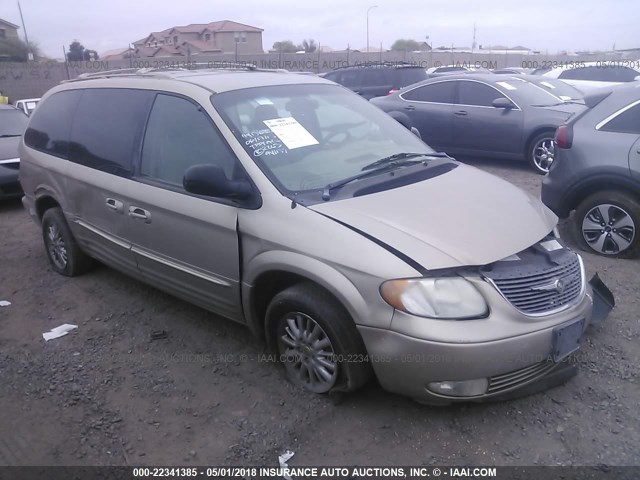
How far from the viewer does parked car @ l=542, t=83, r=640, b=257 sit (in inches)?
196

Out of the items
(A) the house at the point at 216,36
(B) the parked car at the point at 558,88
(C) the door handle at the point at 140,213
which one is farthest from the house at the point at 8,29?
(C) the door handle at the point at 140,213

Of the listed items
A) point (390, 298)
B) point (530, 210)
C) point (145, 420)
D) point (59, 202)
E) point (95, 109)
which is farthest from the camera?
point (59, 202)

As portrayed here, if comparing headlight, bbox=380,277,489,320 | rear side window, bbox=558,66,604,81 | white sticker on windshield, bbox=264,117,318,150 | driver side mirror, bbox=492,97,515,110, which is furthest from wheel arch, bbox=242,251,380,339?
rear side window, bbox=558,66,604,81

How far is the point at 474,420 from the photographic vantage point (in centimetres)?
305

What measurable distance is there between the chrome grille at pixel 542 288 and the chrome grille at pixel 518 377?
0.30 m

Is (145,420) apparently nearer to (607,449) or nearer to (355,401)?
(355,401)

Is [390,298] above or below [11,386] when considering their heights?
above

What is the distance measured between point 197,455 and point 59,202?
304 cm

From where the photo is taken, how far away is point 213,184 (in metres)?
3.20

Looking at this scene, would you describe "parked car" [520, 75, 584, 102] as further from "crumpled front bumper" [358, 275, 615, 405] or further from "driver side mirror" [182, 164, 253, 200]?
"driver side mirror" [182, 164, 253, 200]

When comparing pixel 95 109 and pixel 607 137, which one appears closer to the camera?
pixel 95 109

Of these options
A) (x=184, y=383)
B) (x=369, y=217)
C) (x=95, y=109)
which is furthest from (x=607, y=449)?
(x=95, y=109)

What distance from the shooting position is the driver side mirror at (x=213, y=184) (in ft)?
10.4

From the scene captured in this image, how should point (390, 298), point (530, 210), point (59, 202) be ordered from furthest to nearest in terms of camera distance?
1. point (59, 202)
2. point (530, 210)
3. point (390, 298)
